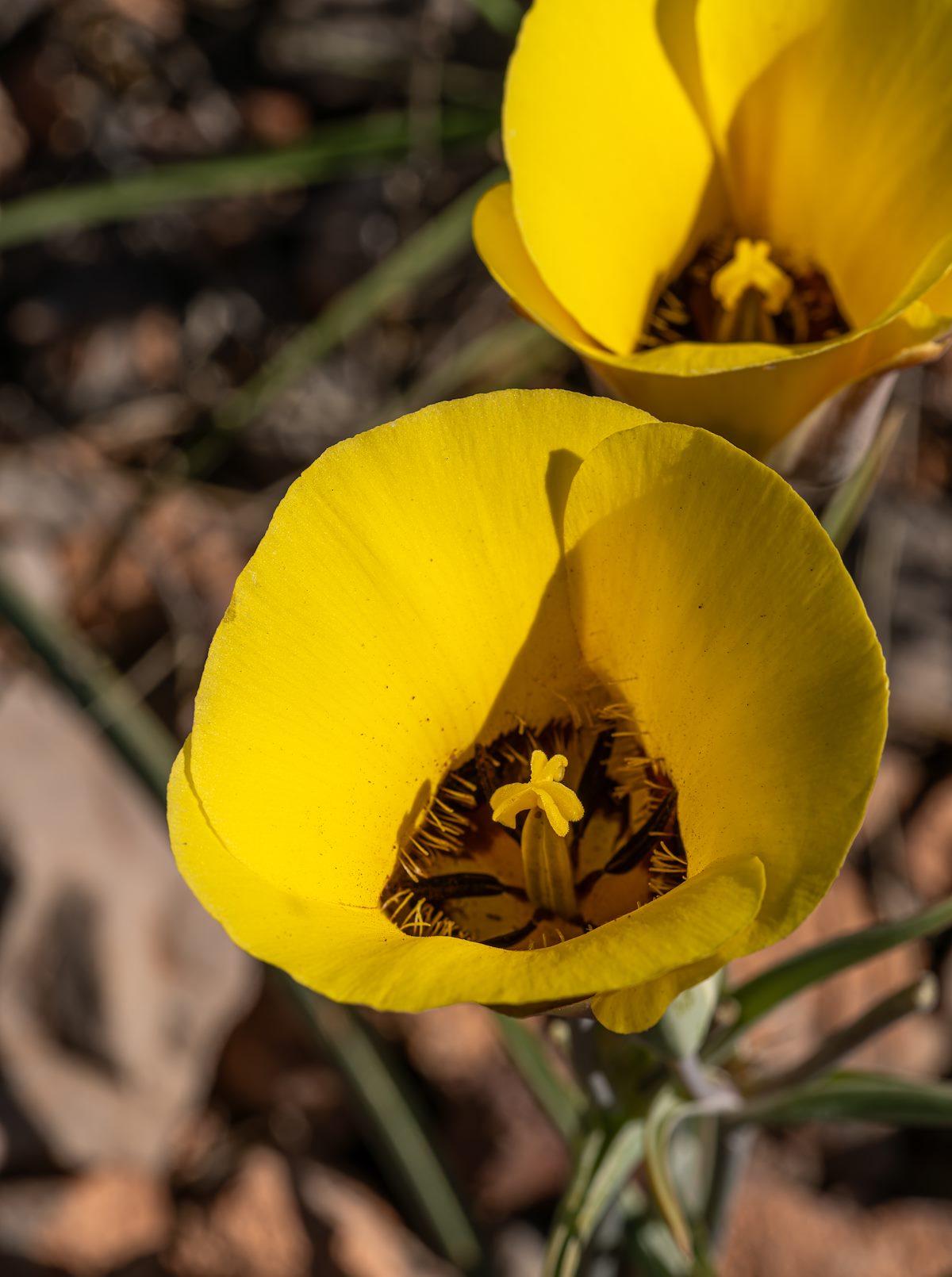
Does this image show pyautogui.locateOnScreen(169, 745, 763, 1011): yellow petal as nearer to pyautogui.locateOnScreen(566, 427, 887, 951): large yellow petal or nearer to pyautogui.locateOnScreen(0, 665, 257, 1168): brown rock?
pyautogui.locateOnScreen(566, 427, 887, 951): large yellow petal

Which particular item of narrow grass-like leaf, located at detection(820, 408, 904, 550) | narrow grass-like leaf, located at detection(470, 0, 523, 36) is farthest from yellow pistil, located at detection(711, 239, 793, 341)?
narrow grass-like leaf, located at detection(470, 0, 523, 36)

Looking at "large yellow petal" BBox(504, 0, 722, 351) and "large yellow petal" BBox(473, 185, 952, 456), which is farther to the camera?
"large yellow petal" BBox(504, 0, 722, 351)

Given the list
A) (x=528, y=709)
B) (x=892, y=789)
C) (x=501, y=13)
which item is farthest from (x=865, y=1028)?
(x=501, y=13)

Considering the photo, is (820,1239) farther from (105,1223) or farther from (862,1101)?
(105,1223)

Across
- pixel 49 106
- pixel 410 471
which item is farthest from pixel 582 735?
pixel 49 106

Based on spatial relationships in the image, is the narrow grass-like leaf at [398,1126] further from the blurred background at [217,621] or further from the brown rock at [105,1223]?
the brown rock at [105,1223]

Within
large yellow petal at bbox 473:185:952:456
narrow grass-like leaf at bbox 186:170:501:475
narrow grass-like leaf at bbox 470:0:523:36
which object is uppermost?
large yellow petal at bbox 473:185:952:456

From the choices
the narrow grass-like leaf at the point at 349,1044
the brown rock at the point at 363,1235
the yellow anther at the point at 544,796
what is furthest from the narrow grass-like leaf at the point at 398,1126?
the yellow anther at the point at 544,796

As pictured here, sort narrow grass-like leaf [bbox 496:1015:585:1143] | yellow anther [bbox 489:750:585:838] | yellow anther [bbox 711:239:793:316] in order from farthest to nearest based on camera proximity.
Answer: narrow grass-like leaf [bbox 496:1015:585:1143], yellow anther [bbox 711:239:793:316], yellow anther [bbox 489:750:585:838]
